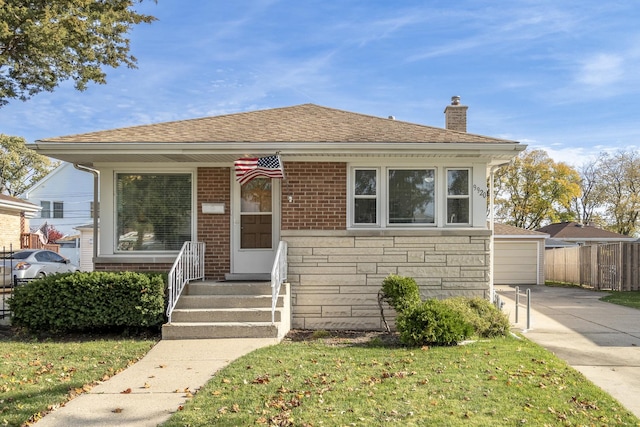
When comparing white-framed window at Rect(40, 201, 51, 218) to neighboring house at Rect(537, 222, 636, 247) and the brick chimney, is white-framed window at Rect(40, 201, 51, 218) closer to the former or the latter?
the brick chimney

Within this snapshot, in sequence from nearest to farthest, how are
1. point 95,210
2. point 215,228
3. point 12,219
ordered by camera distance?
1. point 215,228
2. point 95,210
3. point 12,219

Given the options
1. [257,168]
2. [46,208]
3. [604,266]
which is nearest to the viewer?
[257,168]

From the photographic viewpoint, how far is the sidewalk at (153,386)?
467 centimetres

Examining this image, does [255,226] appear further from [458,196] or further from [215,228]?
[458,196]

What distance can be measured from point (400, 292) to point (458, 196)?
89.8 inches

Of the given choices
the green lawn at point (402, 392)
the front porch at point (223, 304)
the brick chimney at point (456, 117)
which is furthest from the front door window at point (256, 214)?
the brick chimney at point (456, 117)

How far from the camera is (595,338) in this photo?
348 inches

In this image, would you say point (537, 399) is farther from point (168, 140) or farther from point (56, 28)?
point (56, 28)

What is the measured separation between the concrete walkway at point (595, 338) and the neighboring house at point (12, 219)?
18844mm

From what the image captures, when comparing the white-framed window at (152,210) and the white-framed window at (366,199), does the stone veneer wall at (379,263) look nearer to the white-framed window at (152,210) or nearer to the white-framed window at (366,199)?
the white-framed window at (366,199)

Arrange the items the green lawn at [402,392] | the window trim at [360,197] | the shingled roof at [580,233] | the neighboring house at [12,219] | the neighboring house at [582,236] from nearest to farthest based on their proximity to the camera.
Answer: the green lawn at [402,392] → the window trim at [360,197] → the neighboring house at [12,219] → the neighboring house at [582,236] → the shingled roof at [580,233]

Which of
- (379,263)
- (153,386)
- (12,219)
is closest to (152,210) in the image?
(379,263)

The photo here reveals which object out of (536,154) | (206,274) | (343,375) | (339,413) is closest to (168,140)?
(206,274)

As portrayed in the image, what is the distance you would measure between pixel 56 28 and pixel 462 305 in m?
9.23
